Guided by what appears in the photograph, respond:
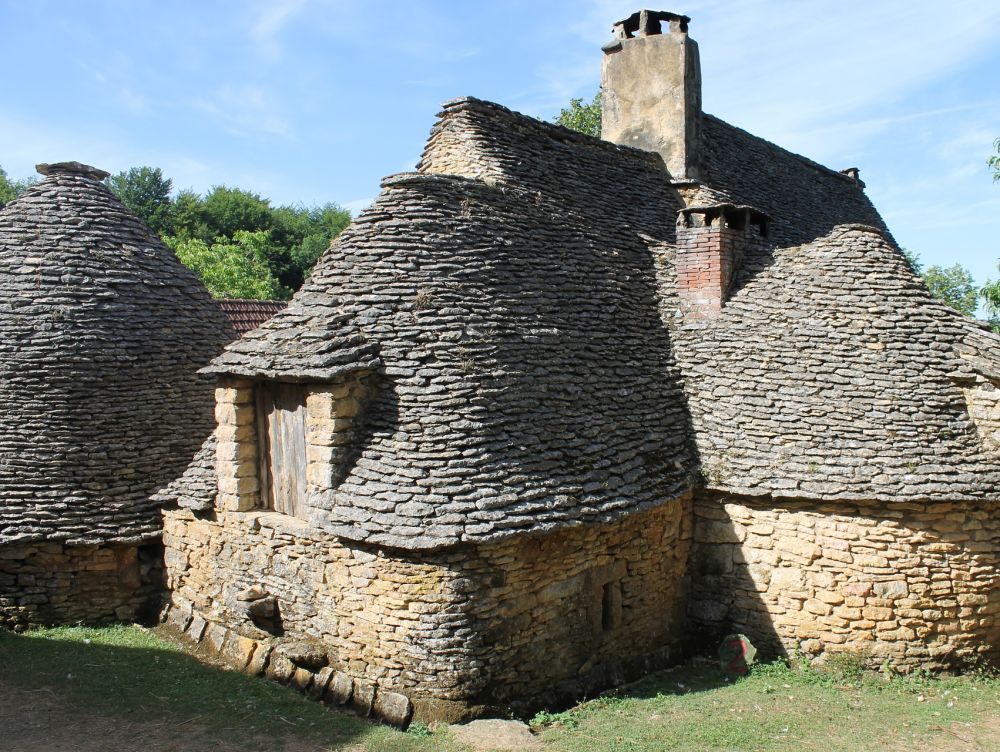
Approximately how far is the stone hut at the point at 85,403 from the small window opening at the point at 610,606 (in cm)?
640

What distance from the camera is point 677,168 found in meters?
15.6

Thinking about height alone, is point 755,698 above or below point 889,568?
below

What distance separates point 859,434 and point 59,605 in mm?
10812

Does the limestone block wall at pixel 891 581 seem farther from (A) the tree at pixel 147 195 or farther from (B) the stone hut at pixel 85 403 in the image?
(A) the tree at pixel 147 195

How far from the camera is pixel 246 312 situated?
1703cm

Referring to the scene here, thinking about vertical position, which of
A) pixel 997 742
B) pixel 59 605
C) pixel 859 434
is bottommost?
pixel 997 742

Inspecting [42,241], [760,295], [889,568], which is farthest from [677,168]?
[42,241]

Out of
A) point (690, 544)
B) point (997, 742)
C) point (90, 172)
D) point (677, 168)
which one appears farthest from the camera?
point (677, 168)

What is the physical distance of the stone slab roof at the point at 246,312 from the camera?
1662 cm

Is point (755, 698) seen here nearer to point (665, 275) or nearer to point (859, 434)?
point (859, 434)

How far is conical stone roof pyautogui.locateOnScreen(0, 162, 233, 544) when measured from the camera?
1075cm

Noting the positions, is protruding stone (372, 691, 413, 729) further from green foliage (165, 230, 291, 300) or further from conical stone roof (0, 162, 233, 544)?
green foliage (165, 230, 291, 300)

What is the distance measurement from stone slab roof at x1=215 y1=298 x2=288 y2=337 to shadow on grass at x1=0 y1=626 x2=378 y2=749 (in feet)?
24.6

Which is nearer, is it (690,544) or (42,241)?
(690,544)
